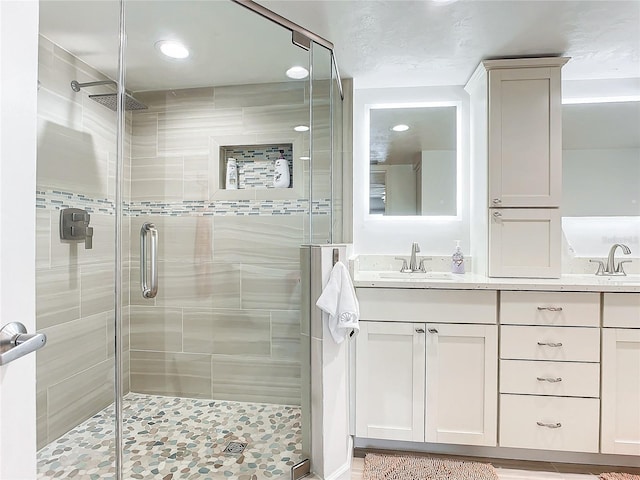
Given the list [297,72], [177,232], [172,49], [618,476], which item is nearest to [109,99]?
[172,49]

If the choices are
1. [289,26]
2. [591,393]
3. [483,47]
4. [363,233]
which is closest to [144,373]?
[363,233]

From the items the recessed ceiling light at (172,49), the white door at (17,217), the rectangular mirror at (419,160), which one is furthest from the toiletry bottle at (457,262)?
the white door at (17,217)

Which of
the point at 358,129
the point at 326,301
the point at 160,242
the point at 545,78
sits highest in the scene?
the point at 545,78

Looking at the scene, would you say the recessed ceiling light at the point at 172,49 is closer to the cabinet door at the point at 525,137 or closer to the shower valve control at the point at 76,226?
the shower valve control at the point at 76,226

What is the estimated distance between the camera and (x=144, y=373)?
5.94 ft

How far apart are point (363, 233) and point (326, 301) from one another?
111 cm

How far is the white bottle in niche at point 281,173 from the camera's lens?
77.7 inches

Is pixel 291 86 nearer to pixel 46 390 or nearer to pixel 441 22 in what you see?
pixel 441 22

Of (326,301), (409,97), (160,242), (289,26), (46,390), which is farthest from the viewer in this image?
(409,97)

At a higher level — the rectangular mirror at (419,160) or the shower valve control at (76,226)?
the rectangular mirror at (419,160)

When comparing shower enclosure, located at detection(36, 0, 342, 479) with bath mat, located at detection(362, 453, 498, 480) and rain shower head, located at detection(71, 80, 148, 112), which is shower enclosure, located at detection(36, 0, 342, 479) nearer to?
rain shower head, located at detection(71, 80, 148, 112)

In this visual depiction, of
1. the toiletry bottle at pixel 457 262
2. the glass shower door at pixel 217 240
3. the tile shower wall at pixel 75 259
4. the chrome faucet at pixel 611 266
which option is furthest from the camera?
the toiletry bottle at pixel 457 262

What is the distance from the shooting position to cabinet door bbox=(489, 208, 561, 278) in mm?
2186

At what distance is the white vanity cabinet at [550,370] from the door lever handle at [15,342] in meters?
1.98
